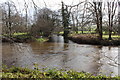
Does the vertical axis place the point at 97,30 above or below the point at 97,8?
below

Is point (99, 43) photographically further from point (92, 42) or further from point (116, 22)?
point (116, 22)

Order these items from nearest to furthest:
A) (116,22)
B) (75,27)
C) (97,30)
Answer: (116,22) → (97,30) → (75,27)

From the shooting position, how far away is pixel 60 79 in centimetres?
412

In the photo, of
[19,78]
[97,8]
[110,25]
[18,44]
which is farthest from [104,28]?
[19,78]

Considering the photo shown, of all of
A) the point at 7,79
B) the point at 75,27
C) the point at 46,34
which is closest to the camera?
the point at 75,27

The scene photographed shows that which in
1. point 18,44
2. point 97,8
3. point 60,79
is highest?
point 97,8

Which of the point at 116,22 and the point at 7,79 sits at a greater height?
the point at 116,22

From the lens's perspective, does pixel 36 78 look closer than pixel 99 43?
Yes

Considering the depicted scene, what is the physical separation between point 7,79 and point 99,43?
13438mm

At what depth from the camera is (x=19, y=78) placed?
12.9 feet

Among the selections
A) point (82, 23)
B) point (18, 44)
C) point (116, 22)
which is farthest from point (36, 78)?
point (116, 22)

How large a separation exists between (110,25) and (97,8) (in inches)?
16.8

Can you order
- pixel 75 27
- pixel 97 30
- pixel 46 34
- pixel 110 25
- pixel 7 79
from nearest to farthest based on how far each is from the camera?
pixel 110 25 → pixel 97 30 → pixel 75 27 → pixel 7 79 → pixel 46 34

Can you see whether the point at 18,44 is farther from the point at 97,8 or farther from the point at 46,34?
the point at 46,34
